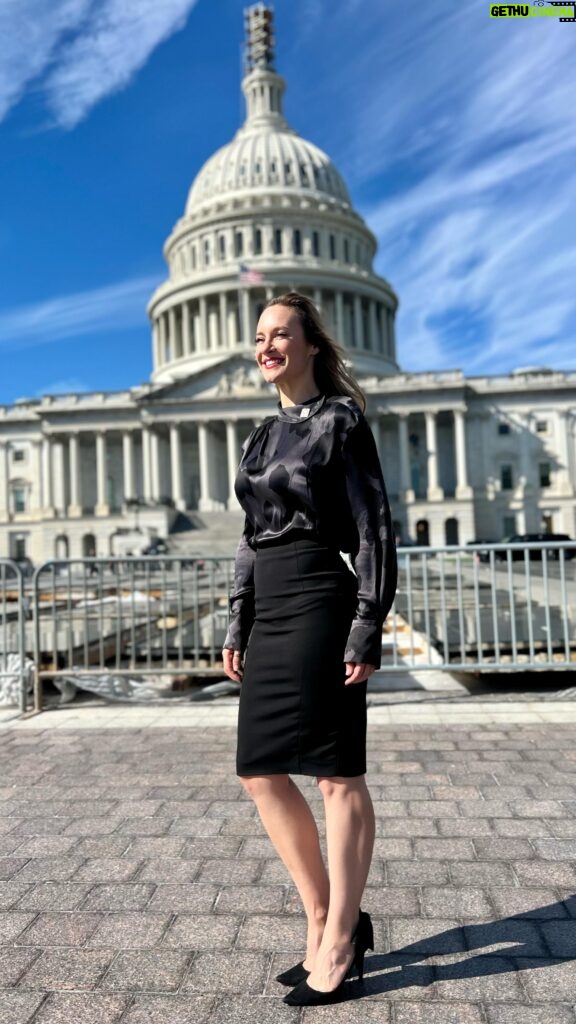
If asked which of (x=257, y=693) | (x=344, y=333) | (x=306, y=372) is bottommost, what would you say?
(x=257, y=693)

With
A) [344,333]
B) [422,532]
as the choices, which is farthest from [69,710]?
[344,333]

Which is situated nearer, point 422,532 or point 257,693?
point 257,693

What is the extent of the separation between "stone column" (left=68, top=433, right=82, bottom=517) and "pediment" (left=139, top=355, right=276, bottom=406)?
904 cm

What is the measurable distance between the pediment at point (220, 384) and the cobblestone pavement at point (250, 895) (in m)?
57.1

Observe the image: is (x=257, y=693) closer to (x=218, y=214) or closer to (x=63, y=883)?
(x=63, y=883)

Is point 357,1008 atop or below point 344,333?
below

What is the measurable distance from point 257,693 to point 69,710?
5.82 meters

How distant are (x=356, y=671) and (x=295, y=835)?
71 cm

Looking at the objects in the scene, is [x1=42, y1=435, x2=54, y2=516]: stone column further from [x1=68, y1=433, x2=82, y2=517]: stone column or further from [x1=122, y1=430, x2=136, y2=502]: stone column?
[x1=122, y1=430, x2=136, y2=502]: stone column

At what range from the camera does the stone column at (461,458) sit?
6200 centimetres

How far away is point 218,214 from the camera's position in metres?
76.3

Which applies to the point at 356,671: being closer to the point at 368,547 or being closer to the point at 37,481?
the point at 368,547

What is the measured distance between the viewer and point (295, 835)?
9.36ft

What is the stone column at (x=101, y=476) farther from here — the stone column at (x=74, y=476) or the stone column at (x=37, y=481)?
the stone column at (x=37, y=481)
